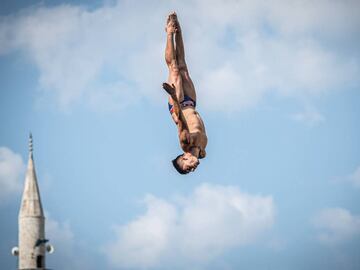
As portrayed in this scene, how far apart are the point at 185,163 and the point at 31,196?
7.12 m

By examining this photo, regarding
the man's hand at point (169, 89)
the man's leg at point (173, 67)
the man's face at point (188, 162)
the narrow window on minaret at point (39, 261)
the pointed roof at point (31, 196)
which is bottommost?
the narrow window on minaret at point (39, 261)

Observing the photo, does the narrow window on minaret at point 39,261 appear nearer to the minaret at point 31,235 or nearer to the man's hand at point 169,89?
the minaret at point 31,235

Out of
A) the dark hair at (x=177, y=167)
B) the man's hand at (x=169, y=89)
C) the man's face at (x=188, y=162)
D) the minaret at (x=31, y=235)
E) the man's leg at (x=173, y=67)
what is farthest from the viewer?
the minaret at (x=31, y=235)

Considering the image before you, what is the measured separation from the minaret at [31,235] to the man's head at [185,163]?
6.18m

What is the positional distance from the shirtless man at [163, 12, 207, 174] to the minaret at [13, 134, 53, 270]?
245 inches

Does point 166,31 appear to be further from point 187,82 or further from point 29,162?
point 29,162

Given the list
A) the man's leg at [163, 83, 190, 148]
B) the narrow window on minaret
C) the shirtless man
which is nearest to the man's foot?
the shirtless man

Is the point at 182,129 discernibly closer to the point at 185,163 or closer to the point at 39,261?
the point at 185,163

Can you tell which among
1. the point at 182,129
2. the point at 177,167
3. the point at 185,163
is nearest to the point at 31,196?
the point at 177,167

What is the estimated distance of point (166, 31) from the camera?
98.2ft

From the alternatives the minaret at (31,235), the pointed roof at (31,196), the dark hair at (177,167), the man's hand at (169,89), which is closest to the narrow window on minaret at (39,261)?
the minaret at (31,235)

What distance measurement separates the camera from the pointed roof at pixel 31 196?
33375mm

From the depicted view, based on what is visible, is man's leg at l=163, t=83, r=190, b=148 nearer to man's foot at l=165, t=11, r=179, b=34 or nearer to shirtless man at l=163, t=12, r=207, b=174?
shirtless man at l=163, t=12, r=207, b=174

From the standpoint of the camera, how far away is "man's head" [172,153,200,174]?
29547 millimetres
